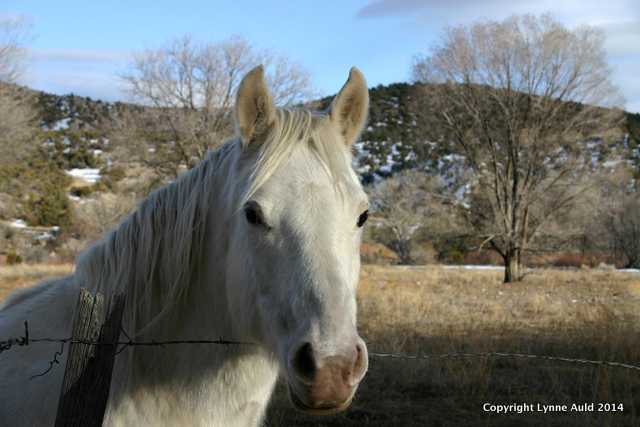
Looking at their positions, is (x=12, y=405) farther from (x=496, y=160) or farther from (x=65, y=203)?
(x=65, y=203)

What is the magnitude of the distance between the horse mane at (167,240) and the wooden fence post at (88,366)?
0.93 feet

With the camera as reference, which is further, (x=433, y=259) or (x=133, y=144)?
(x=433, y=259)

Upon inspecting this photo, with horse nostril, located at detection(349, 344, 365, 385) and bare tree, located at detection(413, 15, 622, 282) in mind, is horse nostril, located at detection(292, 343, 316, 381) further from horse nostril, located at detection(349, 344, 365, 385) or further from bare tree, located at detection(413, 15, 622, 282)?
bare tree, located at detection(413, 15, 622, 282)

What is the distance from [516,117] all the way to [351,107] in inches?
742

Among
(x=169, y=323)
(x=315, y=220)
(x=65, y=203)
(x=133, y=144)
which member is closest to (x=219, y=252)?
(x=169, y=323)

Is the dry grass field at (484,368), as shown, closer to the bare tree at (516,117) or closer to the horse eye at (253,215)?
the horse eye at (253,215)

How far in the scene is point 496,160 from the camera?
66.6 ft

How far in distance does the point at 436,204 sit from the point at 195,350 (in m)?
19.3

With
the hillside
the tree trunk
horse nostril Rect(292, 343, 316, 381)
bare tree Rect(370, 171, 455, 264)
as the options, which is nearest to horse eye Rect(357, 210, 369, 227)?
horse nostril Rect(292, 343, 316, 381)

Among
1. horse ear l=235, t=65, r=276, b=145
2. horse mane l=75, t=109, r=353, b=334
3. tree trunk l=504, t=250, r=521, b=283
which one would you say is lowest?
tree trunk l=504, t=250, r=521, b=283

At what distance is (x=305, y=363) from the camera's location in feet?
A: 5.52

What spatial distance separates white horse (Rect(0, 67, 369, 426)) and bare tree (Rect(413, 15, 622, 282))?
59.5 feet

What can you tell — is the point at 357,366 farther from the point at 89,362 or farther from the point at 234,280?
the point at 89,362

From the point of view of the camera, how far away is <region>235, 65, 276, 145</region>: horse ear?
2.17 m
